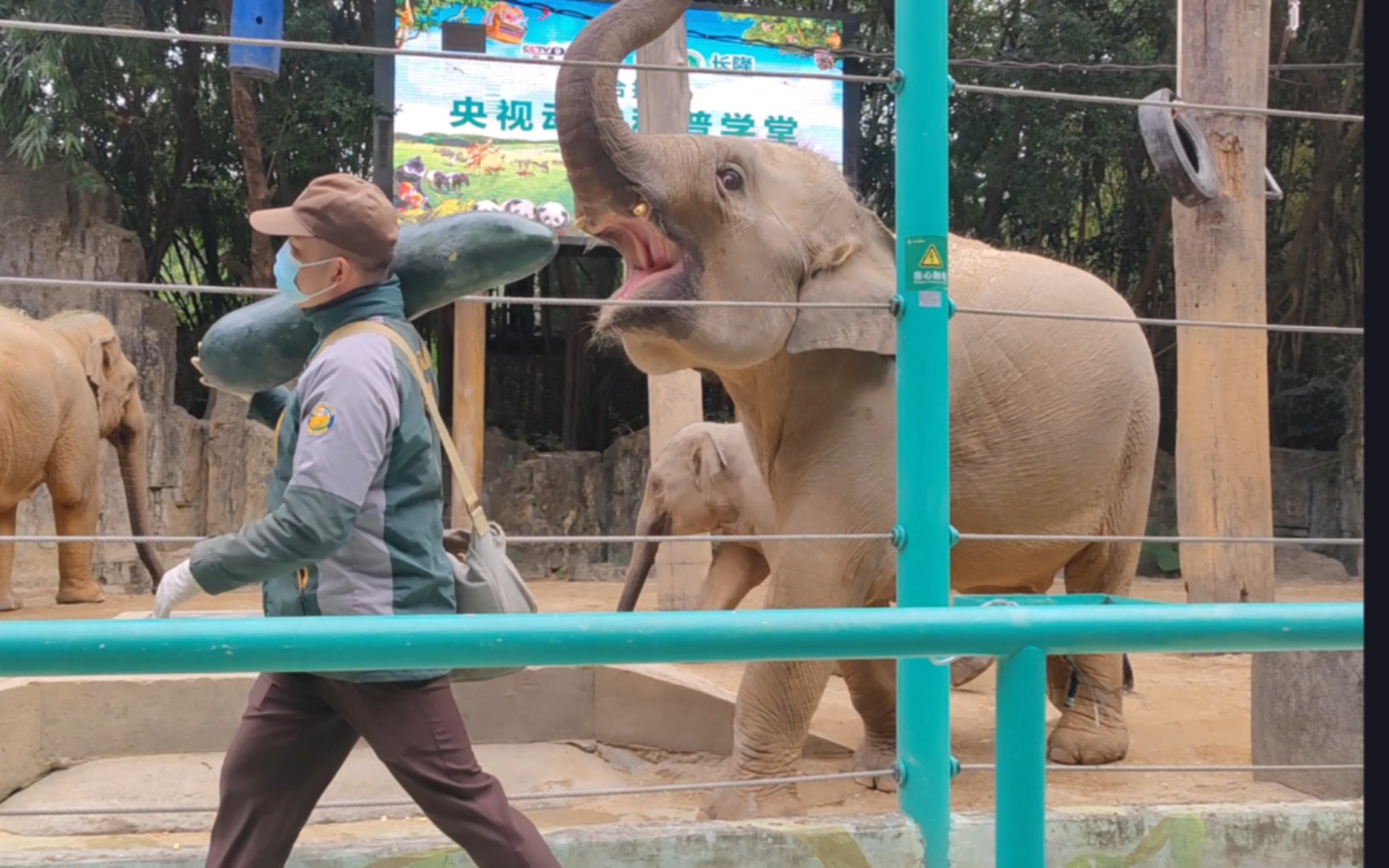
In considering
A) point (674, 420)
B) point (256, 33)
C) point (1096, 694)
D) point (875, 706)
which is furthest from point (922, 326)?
point (674, 420)

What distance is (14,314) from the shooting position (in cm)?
891

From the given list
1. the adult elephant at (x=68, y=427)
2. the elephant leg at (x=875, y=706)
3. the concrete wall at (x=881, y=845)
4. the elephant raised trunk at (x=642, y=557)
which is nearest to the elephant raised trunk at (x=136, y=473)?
the adult elephant at (x=68, y=427)

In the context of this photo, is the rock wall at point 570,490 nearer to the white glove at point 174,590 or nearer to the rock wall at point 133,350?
the rock wall at point 133,350

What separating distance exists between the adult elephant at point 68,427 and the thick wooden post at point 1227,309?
618cm

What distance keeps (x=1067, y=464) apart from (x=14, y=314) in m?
7.38

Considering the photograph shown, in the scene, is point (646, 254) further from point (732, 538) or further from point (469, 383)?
point (469, 383)

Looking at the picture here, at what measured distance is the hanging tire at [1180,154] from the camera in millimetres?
5695

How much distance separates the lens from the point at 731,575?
6.81 meters

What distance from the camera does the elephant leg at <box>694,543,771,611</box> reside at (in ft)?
22.2

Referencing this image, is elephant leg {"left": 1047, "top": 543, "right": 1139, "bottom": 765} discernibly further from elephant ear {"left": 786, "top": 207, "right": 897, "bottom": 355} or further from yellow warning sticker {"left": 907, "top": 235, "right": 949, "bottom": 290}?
yellow warning sticker {"left": 907, "top": 235, "right": 949, "bottom": 290}

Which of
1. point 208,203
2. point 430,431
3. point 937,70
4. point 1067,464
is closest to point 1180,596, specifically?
point 1067,464

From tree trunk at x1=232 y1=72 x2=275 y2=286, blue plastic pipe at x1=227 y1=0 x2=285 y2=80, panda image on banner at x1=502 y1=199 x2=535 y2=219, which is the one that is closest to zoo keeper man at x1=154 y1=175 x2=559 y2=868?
blue plastic pipe at x1=227 y1=0 x2=285 y2=80

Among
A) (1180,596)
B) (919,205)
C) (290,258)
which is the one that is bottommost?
(1180,596)

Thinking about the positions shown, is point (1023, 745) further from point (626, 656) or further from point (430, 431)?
point (430, 431)
